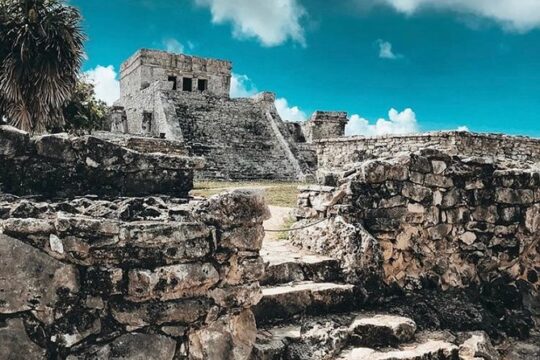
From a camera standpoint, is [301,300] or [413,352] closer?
[413,352]

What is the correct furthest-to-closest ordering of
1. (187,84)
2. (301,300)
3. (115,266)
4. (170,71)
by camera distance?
1. (187,84)
2. (170,71)
3. (301,300)
4. (115,266)

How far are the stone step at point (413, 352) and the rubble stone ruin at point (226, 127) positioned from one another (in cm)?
1485

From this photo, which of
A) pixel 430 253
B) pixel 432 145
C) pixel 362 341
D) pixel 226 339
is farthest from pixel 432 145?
pixel 226 339

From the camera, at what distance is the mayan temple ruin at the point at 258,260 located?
2.87m

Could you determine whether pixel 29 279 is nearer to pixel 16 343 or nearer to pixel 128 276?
pixel 16 343

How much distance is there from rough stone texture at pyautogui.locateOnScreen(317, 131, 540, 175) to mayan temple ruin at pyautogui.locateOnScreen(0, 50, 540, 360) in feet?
20.6

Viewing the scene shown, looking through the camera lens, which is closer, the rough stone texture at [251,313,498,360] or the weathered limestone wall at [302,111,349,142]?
the rough stone texture at [251,313,498,360]

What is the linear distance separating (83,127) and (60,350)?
14487 millimetres

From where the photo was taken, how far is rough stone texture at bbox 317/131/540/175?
12.7 metres

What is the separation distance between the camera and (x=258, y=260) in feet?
11.3

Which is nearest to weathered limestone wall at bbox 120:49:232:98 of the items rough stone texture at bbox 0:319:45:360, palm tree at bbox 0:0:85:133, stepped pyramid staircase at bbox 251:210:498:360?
palm tree at bbox 0:0:85:133

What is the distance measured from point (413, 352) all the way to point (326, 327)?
0.71 m

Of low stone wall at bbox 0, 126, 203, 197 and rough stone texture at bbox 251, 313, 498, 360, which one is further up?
low stone wall at bbox 0, 126, 203, 197

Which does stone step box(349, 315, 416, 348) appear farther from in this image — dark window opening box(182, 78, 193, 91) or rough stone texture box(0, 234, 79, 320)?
dark window opening box(182, 78, 193, 91)
